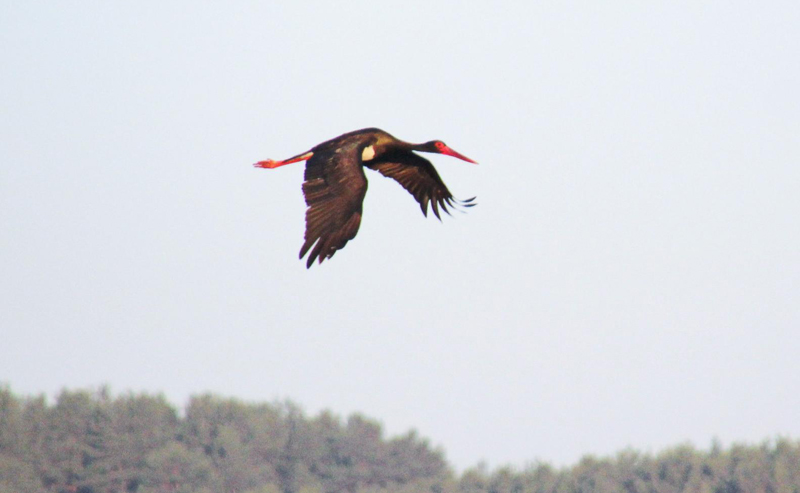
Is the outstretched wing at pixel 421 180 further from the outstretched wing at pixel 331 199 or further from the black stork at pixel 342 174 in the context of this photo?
the outstretched wing at pixel 331 199

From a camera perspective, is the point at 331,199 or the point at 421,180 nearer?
the point at 331,199

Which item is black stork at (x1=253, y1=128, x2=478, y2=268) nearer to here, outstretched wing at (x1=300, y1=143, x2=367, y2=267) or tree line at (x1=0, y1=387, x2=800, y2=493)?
outstretched wing at (x1=300, y1=143, x2=367, y2=267)

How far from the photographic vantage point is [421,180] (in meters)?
16.0

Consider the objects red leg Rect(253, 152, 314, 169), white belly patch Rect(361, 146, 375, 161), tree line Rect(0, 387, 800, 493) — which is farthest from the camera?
tree line Rect(0, 387, 800, 493)

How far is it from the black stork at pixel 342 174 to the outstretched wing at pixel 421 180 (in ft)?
0.04

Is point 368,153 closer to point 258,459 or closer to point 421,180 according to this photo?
point 421,180

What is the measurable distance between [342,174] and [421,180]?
2747mm

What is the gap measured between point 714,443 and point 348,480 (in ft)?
64.4

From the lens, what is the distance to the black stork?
12727 millimetres

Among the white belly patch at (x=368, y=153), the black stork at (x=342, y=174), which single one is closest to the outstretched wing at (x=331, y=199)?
the black stork at (x=342, y=174)

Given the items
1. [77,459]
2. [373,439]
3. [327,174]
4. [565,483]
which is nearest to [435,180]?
[327,174]

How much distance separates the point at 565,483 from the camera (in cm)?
7612

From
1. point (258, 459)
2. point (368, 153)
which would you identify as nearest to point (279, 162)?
point (368, 153)

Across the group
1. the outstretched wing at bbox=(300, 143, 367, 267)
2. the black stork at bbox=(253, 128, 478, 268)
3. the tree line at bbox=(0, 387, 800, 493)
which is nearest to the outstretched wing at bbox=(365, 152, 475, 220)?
the black stork at bbox=(253, 128, 478, 268)
